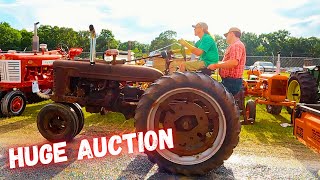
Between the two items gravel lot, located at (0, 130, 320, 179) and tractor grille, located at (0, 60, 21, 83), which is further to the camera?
tractor grille, located at (0, 60, 21, 83)

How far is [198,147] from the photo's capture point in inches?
155

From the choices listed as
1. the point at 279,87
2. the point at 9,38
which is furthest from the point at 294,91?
the point at 9,38

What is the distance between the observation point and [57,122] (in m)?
5.24

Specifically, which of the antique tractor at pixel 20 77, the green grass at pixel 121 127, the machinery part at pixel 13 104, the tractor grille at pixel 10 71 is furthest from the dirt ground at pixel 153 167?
the tractor grille at pixel 10 71

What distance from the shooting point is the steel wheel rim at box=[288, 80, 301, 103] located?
9.09 m

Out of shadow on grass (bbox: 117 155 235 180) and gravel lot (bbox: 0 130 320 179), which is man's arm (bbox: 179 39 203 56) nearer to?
gravel lot (bbox: 0 130 320 179)

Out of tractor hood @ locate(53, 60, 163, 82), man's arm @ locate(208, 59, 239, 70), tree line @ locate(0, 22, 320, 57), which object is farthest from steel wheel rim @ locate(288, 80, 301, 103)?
tree line @ locate(0, 22, 320, 57)

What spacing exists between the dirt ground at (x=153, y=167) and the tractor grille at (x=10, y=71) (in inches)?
115

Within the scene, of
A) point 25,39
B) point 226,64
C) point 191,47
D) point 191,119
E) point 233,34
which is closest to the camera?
point 191,119

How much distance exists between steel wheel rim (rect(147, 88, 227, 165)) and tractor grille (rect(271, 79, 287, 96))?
5174mm

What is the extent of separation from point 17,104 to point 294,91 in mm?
7119

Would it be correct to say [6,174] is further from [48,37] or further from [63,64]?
[48,37]

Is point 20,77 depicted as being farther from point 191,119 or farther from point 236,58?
point 191,119

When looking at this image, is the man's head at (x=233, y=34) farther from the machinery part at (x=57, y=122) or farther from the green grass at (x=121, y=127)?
the machinery part at (x=57, y=122)
